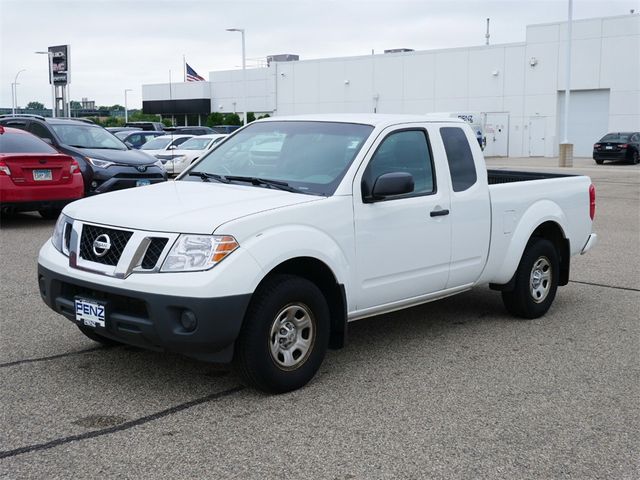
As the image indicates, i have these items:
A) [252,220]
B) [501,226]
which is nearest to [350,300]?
[252,220]

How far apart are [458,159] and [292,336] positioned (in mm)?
2255

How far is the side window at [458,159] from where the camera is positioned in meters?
6.44

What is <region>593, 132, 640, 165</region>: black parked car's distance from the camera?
36.8 m

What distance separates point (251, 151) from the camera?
6.29 metres

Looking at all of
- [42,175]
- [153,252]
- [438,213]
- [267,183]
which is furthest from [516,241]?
[42,175]

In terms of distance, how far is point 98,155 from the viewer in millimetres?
14922

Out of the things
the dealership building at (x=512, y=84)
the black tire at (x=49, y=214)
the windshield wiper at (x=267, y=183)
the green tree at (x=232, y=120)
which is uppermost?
the dealership building at (x=512, y=84)

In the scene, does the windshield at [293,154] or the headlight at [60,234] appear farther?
the windshield at [293,154]

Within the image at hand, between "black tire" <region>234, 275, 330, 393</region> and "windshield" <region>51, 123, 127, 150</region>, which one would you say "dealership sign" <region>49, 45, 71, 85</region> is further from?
"black tire" <region>234, 275, 330, 393</region>

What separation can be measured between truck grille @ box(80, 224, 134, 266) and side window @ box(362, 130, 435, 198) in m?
1.81

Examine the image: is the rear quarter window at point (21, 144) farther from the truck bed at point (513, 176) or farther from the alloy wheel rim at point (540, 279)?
the alloy wheel rim at point (540, 279)

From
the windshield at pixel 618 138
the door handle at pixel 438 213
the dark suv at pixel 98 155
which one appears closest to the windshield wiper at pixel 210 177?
the door handle at pixel 438 213

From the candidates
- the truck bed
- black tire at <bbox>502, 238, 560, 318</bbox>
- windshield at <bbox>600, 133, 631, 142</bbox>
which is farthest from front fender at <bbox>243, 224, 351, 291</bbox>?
windshield at <bbox>600, 133, 631, 142</bbox>

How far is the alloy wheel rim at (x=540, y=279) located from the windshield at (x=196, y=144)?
1777cm
